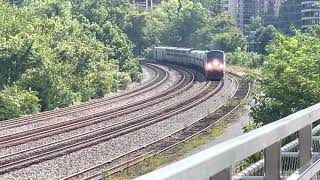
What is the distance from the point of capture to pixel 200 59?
4906 cm

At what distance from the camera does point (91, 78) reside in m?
37.0

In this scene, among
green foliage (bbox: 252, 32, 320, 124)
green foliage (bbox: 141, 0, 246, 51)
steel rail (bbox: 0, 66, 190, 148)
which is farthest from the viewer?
green foliage (bbox: 141, 0, 246, 51)

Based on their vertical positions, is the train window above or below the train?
above

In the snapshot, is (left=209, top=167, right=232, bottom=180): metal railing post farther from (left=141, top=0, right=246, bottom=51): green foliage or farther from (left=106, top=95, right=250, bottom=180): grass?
Result: (left=141, top=0, right=246, bottom=51): green foliage

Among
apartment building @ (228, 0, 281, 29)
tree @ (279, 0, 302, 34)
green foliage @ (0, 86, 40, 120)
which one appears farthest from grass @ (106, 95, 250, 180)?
apartment building @ (228, 0, 281, 29)

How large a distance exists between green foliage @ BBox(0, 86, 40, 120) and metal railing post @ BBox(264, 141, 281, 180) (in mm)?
23955

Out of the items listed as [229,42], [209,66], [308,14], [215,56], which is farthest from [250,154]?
[308,14]

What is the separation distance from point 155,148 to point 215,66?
2483cm

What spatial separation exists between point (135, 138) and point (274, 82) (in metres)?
5.42

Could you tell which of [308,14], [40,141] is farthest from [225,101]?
[308,14]

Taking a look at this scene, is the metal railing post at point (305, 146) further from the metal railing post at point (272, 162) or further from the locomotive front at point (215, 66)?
the locomotive front at point (215, 66)

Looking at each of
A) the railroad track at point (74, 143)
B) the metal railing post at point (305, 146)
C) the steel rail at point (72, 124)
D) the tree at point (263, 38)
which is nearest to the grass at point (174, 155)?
the railroad track at point (74, 143)

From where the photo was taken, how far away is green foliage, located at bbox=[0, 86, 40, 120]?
25.8 m

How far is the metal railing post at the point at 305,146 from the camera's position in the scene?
12.2 ft
